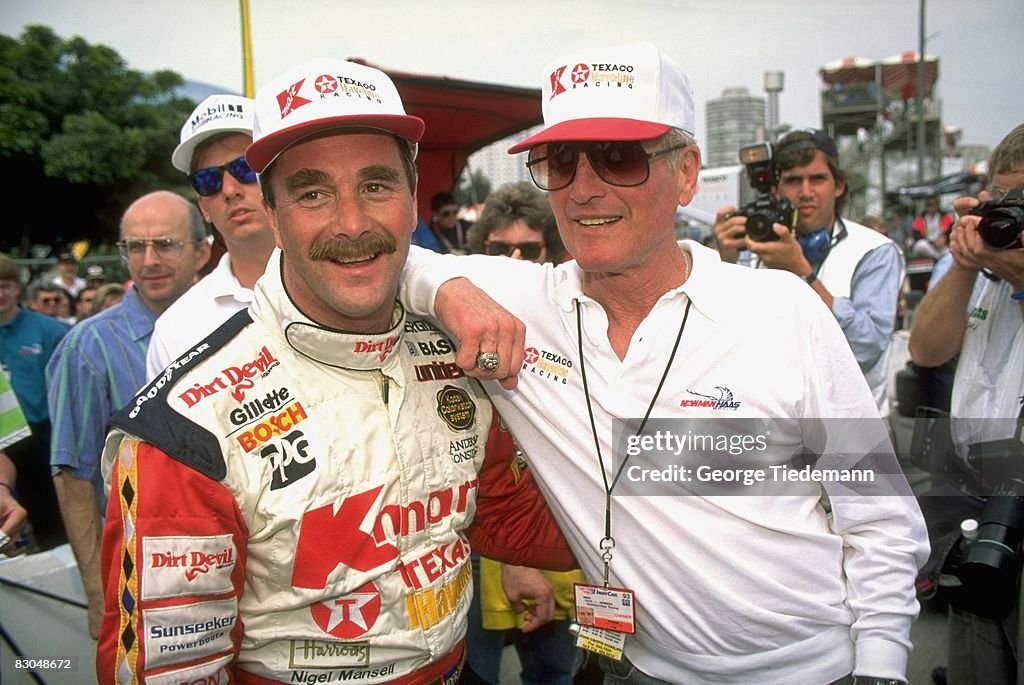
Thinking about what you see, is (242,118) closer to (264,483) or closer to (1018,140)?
(264,483)

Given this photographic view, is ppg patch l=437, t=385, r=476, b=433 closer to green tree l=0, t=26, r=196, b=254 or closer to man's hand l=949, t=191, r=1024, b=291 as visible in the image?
man's hand l=949, t=191, r=1024, b=291

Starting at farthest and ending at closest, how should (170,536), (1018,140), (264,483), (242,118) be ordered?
(242,118) < (1018,140) < (264,483) < (170,536)

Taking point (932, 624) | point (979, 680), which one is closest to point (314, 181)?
point (979, 680)

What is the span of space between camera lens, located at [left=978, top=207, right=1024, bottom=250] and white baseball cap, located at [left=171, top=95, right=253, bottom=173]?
254 cm

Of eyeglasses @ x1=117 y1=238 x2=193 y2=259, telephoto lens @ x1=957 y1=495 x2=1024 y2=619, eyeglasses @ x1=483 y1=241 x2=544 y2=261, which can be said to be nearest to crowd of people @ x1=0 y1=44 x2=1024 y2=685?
telephoto lens @ x1=957 y1=495 x2=1024 y2=619

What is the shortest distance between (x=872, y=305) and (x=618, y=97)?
193 cm

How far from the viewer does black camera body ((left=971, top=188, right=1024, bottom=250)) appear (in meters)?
2.24

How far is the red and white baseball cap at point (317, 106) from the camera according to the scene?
1677mm

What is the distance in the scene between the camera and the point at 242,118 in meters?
2.75

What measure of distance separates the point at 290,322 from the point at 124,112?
2789 centimetres

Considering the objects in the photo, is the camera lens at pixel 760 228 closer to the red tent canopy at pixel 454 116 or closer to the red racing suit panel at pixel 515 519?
the red racing suit panel at pixel 515 519

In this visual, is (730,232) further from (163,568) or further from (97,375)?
(97,375)

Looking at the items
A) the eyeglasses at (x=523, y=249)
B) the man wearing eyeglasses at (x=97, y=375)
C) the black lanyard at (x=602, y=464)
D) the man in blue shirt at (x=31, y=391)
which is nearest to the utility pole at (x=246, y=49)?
the man wearing eyeglasses at (x=97, y=375)

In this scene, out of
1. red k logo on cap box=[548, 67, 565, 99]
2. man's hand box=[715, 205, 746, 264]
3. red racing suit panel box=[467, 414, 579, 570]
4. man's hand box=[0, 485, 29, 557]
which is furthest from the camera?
man's hand box=[715, 205, 746, 264]
